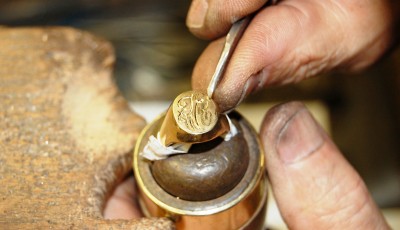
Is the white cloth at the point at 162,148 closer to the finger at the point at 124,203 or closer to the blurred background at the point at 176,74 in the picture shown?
the finger at the point at 124,203

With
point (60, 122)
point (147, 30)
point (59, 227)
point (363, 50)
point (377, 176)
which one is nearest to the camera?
point (59, 227)

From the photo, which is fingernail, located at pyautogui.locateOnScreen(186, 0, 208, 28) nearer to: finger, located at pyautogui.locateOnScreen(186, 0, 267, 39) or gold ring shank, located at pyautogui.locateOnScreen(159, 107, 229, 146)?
finger, located at pyautogui.locateOnScreen(186, 0, 267, 39)

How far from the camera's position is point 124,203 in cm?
83

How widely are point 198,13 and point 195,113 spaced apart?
20 centimetres

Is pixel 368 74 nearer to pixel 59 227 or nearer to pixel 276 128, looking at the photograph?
pixel 276 128

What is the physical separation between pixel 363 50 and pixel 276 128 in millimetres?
223

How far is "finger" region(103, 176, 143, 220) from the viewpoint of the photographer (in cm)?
80

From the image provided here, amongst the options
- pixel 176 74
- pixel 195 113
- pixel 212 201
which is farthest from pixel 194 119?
pixel 176 74

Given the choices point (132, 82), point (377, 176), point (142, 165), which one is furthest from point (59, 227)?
point (377, 176)

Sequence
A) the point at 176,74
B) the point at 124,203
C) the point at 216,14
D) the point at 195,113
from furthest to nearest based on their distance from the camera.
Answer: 1. the point at 176,74
2. the point at 124,203
3. the point at 216,14
4. the point at 195,113

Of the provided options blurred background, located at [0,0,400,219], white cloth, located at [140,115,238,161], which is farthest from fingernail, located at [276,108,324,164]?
blurred background, located at [0,0,400,219]

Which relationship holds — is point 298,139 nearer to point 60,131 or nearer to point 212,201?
point 212,201

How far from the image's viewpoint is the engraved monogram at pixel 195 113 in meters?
0.61

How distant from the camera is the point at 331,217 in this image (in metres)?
0.81
